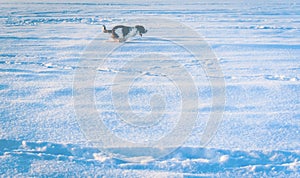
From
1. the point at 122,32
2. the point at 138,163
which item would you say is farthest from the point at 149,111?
the point at 122,32

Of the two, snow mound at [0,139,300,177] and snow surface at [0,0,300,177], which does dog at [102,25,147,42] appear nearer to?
snow surface at [0,0,300,177]

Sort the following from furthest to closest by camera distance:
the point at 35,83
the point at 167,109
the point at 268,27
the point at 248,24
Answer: the point at 248,24 → the point at 268,27 → the point at 35,83 → the point at 167,109

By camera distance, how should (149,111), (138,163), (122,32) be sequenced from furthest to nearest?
(122,32) → (149,111) → (138,163)

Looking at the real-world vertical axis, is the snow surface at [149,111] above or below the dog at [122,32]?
below

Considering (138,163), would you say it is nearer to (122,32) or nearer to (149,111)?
(149,111)

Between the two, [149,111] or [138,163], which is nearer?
[138,163]

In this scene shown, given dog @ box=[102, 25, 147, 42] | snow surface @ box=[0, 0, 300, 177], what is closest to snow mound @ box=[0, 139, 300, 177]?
snow surface @ box=[0, 0, 300, 177]

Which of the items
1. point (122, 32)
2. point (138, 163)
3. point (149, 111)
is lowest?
point (138, 163)

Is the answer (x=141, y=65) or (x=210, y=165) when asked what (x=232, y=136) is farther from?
(x=141, y=65)

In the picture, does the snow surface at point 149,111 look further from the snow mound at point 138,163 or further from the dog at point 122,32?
the dog at point 122,32

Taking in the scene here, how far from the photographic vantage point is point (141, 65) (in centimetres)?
543

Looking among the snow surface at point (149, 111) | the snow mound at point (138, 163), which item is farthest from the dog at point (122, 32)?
the snow mound at point (138, 163)

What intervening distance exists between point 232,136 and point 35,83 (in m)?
Result: 2.63

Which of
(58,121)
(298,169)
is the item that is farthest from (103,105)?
(298,169)
